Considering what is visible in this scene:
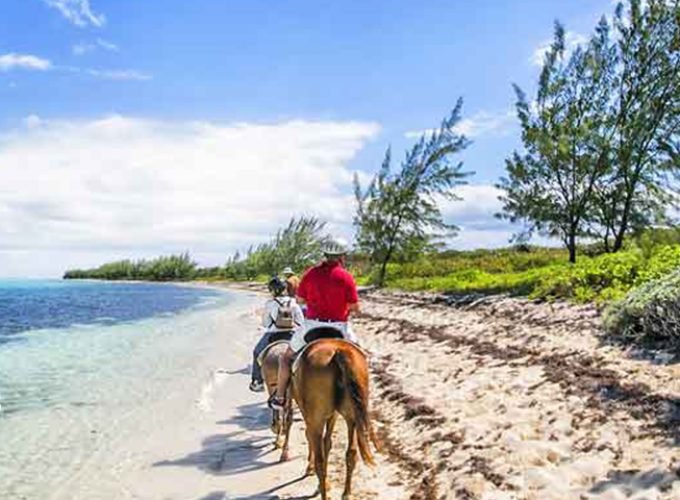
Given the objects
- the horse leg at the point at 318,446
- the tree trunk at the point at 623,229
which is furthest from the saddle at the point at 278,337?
the tree trunk at the point at 623,229

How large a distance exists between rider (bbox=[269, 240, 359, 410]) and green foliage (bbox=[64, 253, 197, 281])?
123 m

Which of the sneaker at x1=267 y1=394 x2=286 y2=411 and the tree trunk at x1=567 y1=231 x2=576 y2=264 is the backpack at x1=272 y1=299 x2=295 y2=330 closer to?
the sneaker at x1=267 y1=394 x2=286 y2=411

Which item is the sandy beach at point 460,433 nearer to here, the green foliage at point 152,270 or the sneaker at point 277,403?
the sneaker at point 277,403

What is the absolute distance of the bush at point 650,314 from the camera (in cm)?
1141

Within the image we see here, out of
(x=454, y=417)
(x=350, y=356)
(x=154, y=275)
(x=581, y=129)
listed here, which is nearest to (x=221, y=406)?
(x=454, y=417)

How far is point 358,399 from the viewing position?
7.64 meters

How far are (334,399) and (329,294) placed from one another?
5.45 feet

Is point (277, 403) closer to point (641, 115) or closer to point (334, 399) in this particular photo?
point (334, 399)

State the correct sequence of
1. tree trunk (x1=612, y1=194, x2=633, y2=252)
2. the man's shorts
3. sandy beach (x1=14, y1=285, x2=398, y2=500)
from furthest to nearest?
tree trunk (x1=612, y1=194, x2=633, y2=252) → the man's shorts → sandy beach (x1=14, y1=285, x2=398, y2=500)

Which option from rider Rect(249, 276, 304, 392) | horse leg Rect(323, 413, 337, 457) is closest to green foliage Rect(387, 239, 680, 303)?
rider Rect(249, 276, 304, 392)

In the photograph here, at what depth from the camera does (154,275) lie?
452 feet

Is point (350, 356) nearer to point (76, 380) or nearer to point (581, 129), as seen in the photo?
point (76, 380)

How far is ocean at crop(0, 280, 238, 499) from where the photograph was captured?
10258mm

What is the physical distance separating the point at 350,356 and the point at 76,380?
12.8 m
